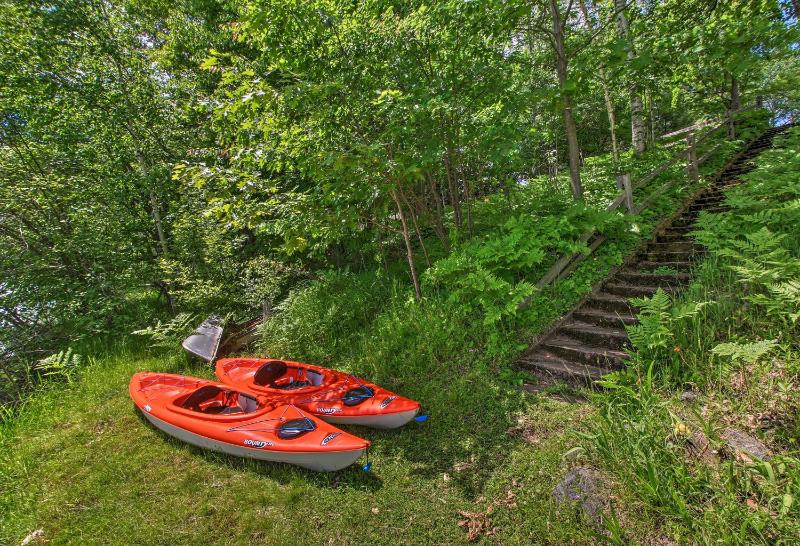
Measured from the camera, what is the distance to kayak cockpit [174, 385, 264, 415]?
488 centimetres

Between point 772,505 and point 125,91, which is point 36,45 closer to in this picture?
point 125,91

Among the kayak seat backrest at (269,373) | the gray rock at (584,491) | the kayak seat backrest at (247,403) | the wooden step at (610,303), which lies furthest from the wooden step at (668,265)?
the kayak seat backrest at (247,403)

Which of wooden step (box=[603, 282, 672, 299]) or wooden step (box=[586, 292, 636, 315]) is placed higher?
wooden step (box=[603, 282, 672, 299])

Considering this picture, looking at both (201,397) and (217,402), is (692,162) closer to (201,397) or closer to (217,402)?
(217,402)

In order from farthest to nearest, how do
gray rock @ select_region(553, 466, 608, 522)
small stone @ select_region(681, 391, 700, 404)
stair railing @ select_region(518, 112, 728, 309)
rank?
stair railing @ select_region(518, 112, 728, 309) → small stone @ select_region(681, 391, 700, 404) → gray rock @ select_region(553, 466, 608, 522)

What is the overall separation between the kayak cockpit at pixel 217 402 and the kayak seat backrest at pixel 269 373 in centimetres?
36

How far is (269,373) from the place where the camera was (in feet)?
18.0

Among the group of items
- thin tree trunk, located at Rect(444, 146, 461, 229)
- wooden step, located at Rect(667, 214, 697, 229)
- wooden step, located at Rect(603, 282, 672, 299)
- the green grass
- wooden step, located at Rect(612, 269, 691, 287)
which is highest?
thin tree trunk, located at Rect(444, 146, 461, 229)

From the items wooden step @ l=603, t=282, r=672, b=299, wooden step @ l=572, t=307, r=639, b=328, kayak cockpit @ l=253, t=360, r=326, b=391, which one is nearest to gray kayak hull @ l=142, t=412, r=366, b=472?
kayak cockpit @ l=253, t=360, r=326, b=391

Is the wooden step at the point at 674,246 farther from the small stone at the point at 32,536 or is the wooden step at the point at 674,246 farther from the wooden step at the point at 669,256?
the small stone at the point at 32,536

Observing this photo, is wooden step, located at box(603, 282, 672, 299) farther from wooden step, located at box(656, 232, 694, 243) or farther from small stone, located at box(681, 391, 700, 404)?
small stone, located at box(681, 391, 700, 404)

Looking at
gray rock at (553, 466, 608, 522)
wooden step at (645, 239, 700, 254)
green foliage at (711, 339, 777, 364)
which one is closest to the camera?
gray rock at (553, 466, 608, 522)

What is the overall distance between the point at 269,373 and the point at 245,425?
1.21 m

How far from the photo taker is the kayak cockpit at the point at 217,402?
192 inches
